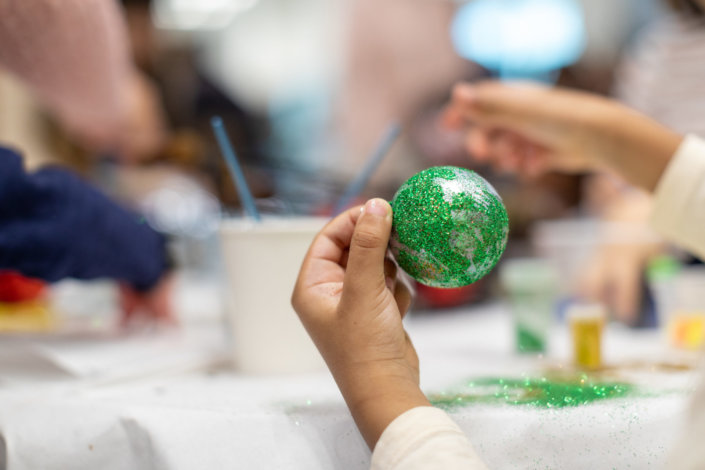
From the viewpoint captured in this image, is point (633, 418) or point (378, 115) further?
point (378, 115)

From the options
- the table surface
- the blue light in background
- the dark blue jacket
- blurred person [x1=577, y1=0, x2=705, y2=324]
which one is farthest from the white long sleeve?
the blue light in background

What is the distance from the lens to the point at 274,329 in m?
0.64

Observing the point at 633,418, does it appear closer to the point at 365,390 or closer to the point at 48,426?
the point at 365,390

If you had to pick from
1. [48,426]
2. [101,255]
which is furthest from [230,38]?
[48,426]

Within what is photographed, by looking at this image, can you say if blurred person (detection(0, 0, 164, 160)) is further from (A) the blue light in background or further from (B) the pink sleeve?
(A) the blue light in background

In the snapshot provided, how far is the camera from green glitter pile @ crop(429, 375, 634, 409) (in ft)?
1.50

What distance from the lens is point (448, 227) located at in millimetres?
423

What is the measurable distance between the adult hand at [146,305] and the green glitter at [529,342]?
0.57m

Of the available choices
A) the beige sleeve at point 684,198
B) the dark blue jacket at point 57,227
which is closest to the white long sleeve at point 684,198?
the beige sleeve at point 684,198

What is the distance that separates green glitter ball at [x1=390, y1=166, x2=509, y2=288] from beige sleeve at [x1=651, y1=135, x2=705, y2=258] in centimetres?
34

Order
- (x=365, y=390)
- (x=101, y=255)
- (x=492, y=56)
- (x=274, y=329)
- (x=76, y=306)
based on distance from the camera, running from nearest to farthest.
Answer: (x=365, y=390), (x=274, y=329), (x=101, y=255), (x=76, y=306), (x=492, y=56)

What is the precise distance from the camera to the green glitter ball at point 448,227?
425 mm

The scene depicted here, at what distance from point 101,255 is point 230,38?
5.23 meters

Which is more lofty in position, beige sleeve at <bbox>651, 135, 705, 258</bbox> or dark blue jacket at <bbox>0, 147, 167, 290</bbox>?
beige sleeve at <bbox>651, 135, 705, 258</bbox>
